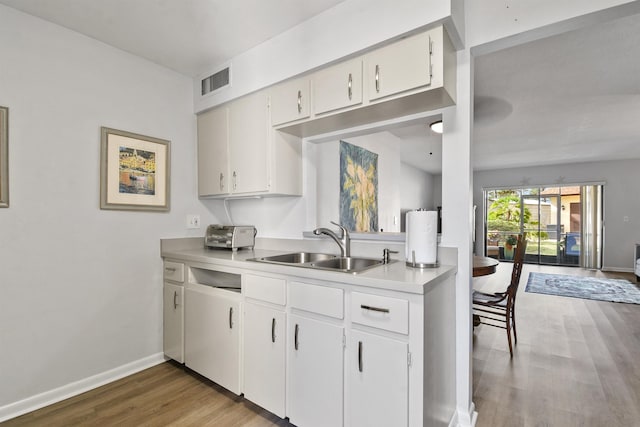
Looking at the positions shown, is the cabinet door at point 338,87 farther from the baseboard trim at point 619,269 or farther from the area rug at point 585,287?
the baseboard trim at point 619,269

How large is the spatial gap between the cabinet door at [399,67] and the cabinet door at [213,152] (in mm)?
1358

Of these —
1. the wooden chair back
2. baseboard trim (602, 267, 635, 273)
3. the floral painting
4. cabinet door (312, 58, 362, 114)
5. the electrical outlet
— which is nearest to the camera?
cabinet door (312, 58, 362, 114)

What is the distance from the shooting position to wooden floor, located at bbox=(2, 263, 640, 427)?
5.88 ft

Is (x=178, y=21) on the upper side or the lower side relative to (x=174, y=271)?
upper

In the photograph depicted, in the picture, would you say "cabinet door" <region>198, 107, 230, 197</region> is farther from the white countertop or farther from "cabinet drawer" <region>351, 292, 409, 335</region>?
"cabinet drawer" <region>351, 292, 409, 335</region>

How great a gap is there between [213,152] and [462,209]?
2019 millimetres

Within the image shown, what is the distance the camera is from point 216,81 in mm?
2566

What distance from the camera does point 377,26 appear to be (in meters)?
1.64

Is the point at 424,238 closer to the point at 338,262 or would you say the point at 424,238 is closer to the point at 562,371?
→ the point at 338,262

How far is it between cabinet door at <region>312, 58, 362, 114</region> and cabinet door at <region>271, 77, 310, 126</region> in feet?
0.28

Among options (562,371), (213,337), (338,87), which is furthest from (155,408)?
(562,371)

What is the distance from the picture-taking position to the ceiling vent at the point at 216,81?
248 cm

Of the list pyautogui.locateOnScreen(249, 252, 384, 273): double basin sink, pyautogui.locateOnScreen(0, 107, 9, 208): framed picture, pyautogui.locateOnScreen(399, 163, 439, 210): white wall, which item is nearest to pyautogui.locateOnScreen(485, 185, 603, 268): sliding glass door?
pyautogui.locateOnScreen(399, 163, 439, 210): white wall

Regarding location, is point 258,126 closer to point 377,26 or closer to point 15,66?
point 377,26
